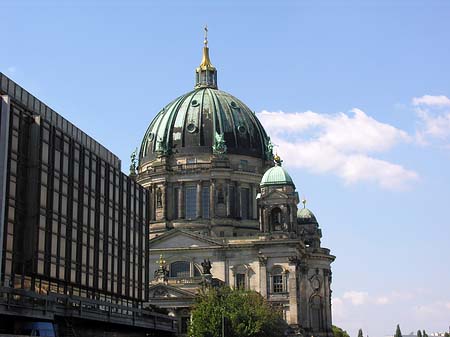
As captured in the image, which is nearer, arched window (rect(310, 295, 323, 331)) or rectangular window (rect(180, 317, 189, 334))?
rectangular window (rect(180, 317, 189, 334))

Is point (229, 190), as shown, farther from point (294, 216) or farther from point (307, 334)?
point (307, 334)

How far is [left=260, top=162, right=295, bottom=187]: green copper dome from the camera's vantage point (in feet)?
408

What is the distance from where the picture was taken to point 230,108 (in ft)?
465

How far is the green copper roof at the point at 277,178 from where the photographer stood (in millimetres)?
124375

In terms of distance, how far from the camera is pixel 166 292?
11519cm

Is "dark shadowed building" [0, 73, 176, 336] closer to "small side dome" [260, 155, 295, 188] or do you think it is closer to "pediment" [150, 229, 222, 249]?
"pediment" [150, 229, 222, 249]

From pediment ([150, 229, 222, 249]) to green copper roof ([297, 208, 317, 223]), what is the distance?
1171 inches

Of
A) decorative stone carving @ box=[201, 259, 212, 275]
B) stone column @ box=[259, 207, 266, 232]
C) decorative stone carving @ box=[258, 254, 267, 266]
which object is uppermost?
stone column @ box=[259, 207, 266, 232]

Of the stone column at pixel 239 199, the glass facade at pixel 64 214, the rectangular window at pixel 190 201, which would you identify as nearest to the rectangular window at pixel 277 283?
the stone column at pixel 239 199

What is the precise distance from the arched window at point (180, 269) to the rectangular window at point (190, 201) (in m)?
11.2

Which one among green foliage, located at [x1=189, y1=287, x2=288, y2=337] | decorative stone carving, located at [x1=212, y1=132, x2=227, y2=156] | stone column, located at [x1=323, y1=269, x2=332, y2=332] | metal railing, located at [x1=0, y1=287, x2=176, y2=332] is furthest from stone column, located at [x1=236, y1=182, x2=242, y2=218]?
metal railing, located at [x1=0, y1=287, x2=176, y2=332]

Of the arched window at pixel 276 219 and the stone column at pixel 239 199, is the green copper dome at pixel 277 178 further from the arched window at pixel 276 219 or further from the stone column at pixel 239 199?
the stone column at pixel 239 199

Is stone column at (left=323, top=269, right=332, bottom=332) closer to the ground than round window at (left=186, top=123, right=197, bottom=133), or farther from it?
closer to the ground

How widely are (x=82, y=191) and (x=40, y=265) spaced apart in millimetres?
10704
